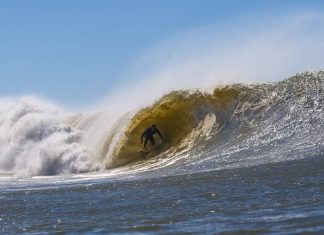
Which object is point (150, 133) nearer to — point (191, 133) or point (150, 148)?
point (150, 148)

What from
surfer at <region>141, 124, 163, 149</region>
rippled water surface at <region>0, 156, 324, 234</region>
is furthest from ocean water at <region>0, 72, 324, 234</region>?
surfer at <region>141, 124, 163, 149</region>

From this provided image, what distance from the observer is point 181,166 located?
18.9 meters

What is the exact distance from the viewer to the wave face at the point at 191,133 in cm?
1870

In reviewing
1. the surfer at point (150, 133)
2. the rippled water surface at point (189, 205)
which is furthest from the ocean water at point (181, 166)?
the surfer at point (150, 133)

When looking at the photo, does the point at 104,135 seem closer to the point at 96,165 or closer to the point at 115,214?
the point at 96,165

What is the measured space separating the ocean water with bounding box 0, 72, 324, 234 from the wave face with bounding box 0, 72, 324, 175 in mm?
57

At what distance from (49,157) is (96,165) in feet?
9.56

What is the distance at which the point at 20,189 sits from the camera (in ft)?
58.0

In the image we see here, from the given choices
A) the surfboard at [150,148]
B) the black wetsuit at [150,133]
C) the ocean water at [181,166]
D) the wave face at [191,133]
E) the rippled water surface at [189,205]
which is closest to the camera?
the rippled water surface at [189,205]

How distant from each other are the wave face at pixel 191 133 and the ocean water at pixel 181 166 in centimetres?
6

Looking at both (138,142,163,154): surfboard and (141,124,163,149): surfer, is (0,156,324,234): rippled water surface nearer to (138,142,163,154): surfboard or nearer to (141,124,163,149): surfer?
(138,142,163,154): surfboard

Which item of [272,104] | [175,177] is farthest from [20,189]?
[272,104]

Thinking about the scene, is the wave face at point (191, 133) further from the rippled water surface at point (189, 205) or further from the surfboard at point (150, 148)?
the rippled water surface at point (189, 205)

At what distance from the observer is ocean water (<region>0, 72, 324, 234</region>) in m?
9.14
